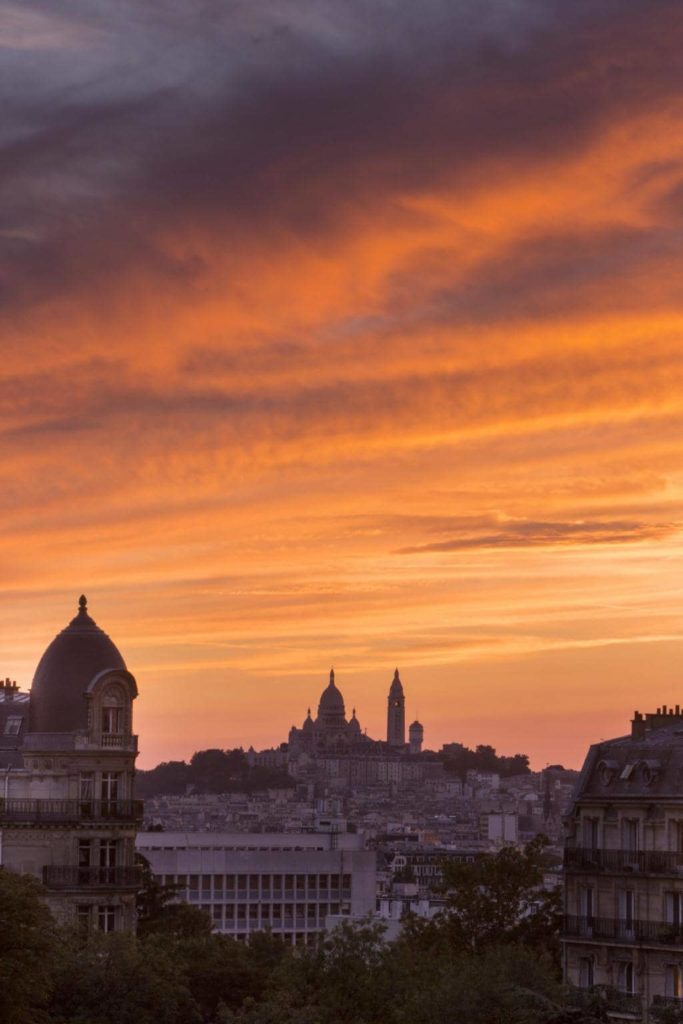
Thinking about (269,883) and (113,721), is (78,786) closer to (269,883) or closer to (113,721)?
(113,721)

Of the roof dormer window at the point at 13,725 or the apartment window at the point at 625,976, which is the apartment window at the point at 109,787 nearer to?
the roof dormer window at the point at 13,725

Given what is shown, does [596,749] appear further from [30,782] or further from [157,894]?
[157,894]

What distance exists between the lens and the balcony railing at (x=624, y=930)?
83.8 meters

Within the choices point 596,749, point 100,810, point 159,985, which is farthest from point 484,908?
point 159,985

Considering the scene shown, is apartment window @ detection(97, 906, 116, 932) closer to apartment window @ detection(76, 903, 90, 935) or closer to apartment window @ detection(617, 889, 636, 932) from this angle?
apartment window @ detection(76, 903, 90, 935)

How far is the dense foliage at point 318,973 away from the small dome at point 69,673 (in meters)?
9.11

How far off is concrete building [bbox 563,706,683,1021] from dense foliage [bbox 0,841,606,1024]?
2.05m

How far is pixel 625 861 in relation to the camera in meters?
87.1

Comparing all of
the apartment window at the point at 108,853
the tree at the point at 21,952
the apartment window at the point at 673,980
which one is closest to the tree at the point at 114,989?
the tree at the point at 21,952

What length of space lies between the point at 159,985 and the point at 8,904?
1147cm

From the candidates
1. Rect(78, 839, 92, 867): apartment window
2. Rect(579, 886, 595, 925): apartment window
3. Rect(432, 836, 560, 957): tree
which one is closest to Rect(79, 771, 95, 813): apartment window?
Rect(78, 839, 92, 867): apartment window

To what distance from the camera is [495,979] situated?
71.3 m

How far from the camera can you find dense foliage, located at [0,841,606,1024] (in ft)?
225

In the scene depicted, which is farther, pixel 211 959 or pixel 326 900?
pixel 326 900
